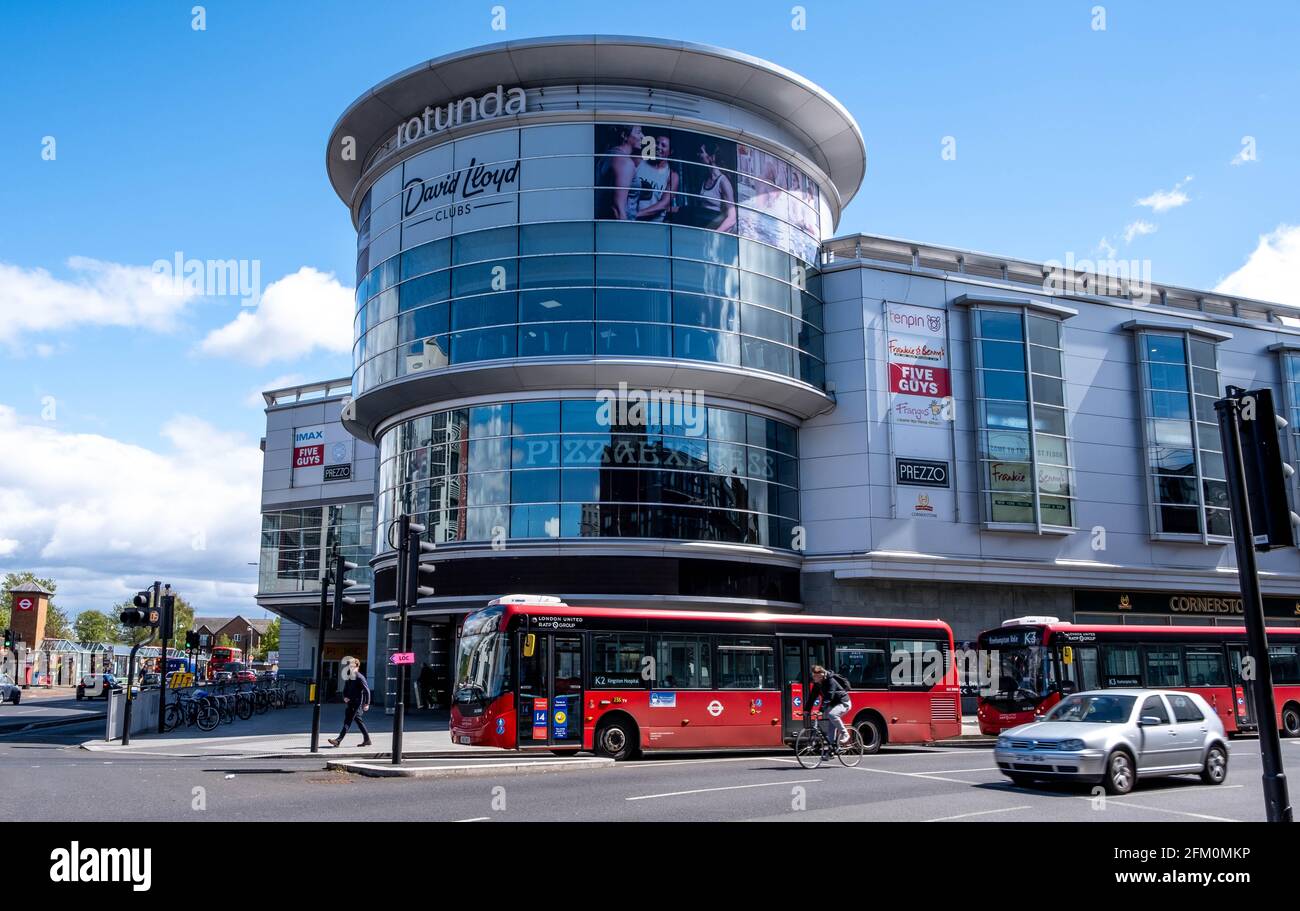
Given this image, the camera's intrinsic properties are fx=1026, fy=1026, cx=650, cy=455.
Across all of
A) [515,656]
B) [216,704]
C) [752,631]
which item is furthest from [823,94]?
[216,704]

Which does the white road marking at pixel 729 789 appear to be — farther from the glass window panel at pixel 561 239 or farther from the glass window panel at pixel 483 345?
the glass window panel at pixel 561 239

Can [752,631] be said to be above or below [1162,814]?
above

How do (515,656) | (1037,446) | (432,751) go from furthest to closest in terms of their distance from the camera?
(1037,446)
(432,751)
(515,656)

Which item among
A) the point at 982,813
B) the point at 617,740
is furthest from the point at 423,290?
the point at 982,813

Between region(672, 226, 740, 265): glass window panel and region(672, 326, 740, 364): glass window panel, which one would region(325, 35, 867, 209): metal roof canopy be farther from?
region(672, 326, 740, 364): glass window panel

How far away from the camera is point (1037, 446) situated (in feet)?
126

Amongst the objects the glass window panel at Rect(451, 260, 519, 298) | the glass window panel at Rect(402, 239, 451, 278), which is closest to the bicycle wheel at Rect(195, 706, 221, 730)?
the glass window panel at Rect(451, 260, 519, 298)

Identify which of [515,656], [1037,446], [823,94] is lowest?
[515,656]

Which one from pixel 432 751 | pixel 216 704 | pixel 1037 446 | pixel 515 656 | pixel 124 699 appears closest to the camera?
pixel 515 656

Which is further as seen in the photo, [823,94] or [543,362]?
[823,94]

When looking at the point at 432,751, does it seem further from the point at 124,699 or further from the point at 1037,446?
the point at 1037,446

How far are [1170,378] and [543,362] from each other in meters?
26.6

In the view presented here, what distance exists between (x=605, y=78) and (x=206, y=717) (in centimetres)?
2379

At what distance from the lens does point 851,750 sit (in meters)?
19.2
